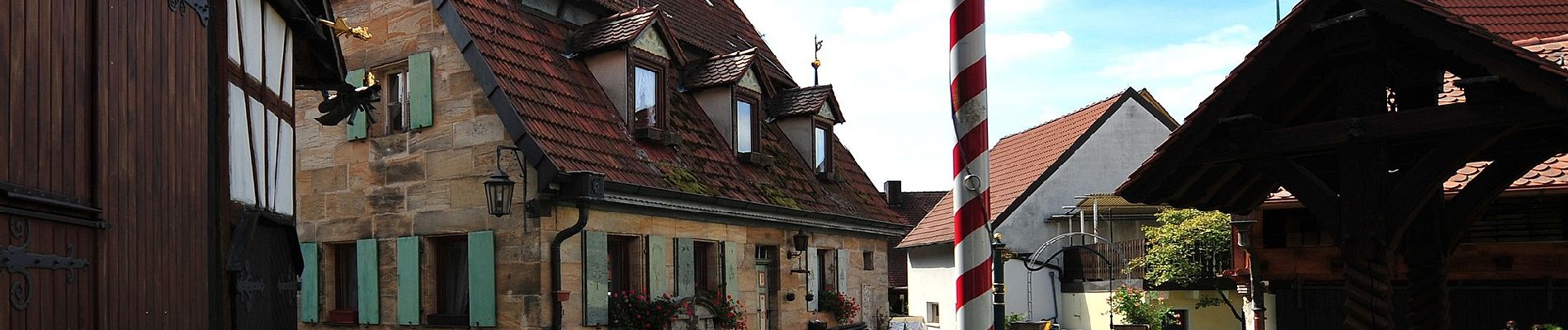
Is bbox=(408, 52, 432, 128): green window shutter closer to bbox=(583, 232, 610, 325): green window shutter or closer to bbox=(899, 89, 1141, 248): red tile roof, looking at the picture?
bbox=(583, 232, 610, 325): green window shutter

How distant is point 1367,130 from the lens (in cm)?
731

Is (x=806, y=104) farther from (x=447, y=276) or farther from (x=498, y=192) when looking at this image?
(x=498, y=192)

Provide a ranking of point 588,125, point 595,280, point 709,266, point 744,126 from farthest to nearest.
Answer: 1. point 744,126
2. point 709,266
3. point 588,125
4. point 595,280

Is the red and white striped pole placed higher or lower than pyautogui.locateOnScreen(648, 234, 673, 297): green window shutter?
higher

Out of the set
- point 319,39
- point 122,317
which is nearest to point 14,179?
point 122,317

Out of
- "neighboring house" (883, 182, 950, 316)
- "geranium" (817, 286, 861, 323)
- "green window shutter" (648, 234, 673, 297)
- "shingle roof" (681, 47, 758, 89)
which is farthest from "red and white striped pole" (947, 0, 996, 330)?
"neighboring house" (883, 182, 950, 316)

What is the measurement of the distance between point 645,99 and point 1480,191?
10218 millimetres

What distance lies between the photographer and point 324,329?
639 inches

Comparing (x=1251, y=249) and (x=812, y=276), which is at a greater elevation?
(x=1251, y=249)

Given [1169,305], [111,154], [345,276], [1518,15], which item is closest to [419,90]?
[345,276]

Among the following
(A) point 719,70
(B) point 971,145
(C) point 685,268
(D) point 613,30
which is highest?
(D) point 613,30

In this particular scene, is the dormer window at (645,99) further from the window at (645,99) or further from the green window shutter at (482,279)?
the green window shutter at (482,279)

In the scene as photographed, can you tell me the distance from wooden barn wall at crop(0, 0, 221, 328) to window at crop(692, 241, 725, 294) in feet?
28.0

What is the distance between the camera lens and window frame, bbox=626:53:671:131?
16375 mm
